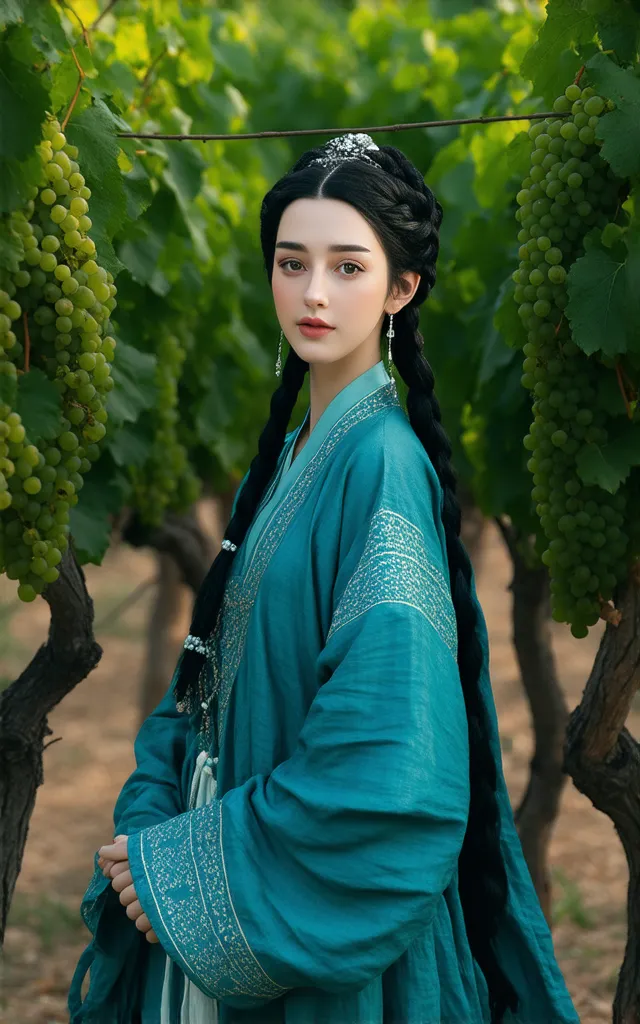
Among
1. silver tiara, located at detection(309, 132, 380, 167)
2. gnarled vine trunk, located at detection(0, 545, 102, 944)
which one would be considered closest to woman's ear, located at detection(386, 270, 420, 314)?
silver tiara, located at detection(309, 132, 380, 167)

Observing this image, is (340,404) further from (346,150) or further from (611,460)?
(611,460)

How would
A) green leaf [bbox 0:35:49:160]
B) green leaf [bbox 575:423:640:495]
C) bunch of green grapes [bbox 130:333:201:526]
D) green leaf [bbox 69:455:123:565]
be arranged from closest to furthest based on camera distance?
green leaf [bbox 0:35:49:160] → green leaf [bbox 575:423:640:495] → green leaf [bbox 69:455:123:565] → bunch of green grapes [bbox 130:333:201:526]

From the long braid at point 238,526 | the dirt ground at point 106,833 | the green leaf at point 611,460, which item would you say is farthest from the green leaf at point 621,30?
the dirt ground at point 106,833

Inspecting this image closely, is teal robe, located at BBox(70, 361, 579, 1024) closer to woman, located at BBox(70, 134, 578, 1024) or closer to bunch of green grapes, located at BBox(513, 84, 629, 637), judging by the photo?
woman, located at BBox(70, 134, 578, 1024)

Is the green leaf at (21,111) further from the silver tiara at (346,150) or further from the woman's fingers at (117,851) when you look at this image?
the woman's fingers at (117,851)

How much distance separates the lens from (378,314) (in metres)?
2.25

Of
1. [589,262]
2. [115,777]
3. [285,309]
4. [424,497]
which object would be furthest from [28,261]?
[115,777]

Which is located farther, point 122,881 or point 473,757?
point 473,757

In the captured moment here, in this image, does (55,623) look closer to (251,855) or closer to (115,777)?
(251,855)

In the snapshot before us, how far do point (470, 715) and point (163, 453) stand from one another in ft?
7.13

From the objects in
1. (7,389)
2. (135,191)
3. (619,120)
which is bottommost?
(7,389)

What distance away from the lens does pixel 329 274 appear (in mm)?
2186

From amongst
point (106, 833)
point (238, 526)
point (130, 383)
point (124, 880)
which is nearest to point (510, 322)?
point (238, 526)

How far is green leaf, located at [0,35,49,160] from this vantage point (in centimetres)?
197
